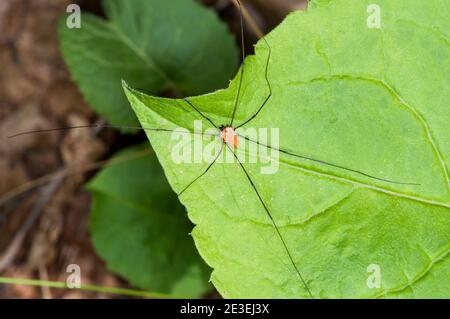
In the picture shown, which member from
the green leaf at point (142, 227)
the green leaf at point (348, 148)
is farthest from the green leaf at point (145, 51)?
the green leaf at point (348, 148)

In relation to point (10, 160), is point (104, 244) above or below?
below

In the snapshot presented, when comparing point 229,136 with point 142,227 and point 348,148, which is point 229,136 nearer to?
point 348,148

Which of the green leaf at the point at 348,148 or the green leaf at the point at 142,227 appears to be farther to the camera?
the green leaf at the point at 142,227

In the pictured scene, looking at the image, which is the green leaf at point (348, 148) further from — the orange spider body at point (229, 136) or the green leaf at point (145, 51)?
the green leaf at point (145, 51)

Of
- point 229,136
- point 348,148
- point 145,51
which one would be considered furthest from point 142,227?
point 348,148

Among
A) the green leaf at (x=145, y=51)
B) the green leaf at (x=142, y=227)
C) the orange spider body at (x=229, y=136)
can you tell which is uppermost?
the green leaf at (x=145, y=51)
